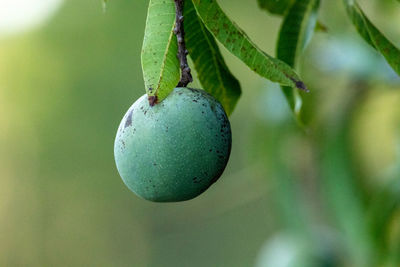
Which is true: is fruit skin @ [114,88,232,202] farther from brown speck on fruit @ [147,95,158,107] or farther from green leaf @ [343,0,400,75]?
green leaf @ [343,0,400,75]

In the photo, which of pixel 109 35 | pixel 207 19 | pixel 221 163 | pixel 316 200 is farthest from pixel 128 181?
pixel 109 35

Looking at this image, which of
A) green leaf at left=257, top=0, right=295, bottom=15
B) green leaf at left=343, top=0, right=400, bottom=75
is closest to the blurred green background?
green leaf at left=257, top=0, right=295, bottom=15

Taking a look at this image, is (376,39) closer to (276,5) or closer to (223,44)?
(223,44)

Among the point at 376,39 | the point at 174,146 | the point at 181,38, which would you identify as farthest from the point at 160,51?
the point at 376,39

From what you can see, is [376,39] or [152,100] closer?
[152,100]

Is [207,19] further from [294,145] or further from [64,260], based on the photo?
[64,260]

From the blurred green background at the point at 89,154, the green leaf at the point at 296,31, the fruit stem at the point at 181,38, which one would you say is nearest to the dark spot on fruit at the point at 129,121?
the fruit stem at the point at 181,38
